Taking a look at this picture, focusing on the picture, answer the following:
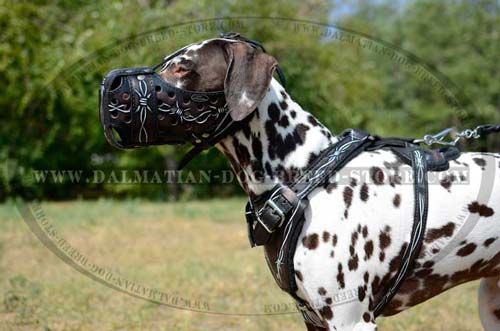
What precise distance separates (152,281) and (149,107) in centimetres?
401

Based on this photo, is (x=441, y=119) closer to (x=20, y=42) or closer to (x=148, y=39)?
(x=148, y=39)

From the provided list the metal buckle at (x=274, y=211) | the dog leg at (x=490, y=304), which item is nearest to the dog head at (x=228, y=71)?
the metal buckle at (x=274, y=211)

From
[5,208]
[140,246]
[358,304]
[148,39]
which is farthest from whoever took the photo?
[148,39]

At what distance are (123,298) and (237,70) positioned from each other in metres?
3.63

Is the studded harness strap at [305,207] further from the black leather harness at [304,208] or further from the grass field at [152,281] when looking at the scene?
the grass field at [152,281]

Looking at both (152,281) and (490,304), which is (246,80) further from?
(152,281)

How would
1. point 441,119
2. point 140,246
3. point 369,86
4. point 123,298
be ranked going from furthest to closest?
point 441,119 → point 369,86 → point 140,246 → point 123,298

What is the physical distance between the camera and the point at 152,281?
20.4 ft

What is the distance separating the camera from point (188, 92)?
2.55 meters

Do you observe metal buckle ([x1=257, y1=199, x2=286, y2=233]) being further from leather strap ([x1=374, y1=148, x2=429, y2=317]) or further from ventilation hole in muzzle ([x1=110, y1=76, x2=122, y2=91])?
ventilation hole in muzzle ([x1=110, y1=76, x2=122, y2=91])

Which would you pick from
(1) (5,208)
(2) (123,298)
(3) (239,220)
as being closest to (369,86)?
(3) (239,220)

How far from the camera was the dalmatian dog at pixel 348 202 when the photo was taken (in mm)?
2479

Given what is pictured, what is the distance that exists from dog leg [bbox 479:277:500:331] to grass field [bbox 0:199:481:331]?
1.49m

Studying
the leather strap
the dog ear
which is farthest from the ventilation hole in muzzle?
the leather strap
